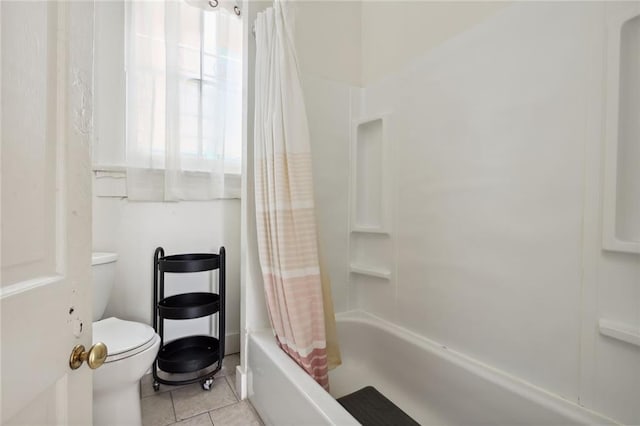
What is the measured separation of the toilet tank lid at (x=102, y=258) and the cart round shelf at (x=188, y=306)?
0.32 metres

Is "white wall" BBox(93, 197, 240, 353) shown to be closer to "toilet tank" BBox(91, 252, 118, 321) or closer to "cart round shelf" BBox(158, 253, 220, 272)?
"toilet tank" BBox(91, 252, 118, 321)

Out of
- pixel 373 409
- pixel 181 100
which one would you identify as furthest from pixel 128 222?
pixel 373 409

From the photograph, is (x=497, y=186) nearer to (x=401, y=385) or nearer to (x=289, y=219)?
(x=289, y=219)

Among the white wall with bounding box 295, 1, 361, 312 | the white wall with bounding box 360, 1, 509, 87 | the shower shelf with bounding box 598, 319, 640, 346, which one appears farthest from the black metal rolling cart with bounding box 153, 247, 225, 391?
the shower shelf with bounding box 598, 319, 640, 346

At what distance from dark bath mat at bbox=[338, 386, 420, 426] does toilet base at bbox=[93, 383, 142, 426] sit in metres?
0.85

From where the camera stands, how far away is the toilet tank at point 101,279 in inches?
50.8

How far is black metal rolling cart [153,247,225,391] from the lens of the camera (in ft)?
4.42

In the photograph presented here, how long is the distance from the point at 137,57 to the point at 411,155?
1524 mm

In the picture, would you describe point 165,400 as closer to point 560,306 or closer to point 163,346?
point 163,346

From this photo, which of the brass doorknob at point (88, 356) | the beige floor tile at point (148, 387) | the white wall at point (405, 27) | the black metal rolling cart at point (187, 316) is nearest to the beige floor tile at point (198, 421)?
the black metal rolling cart at point (187, 316)

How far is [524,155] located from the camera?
981mm

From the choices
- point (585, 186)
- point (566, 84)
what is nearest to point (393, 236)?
point (585, 186)

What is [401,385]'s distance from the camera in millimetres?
1318

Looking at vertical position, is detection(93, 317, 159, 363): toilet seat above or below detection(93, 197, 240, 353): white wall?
below
